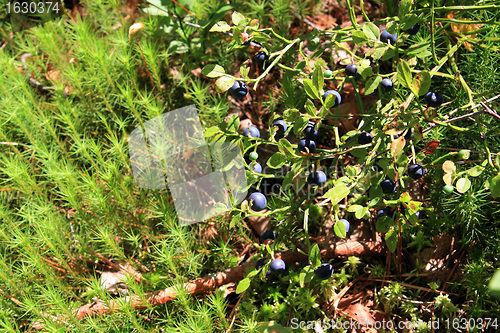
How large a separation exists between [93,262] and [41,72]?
46.9 inches

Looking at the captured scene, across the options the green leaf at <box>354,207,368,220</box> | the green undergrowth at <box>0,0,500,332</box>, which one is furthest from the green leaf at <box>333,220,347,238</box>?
the green undergrowth at <box>0,0,500,332</box>

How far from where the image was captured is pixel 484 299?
1.55 metres

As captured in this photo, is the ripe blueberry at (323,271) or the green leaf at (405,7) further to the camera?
the ripe blueberry at (323,271)

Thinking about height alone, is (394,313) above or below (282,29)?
below

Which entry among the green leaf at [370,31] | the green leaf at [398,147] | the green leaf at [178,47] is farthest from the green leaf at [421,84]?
the green leaf at [178,47]

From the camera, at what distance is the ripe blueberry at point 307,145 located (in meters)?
1.45

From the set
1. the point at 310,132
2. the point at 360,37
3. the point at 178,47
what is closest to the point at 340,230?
the point at 310,132

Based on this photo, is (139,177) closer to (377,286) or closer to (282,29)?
(282,29)

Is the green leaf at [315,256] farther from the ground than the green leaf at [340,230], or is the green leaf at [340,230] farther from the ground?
the green leaf at [340,230]

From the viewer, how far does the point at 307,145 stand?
1.48 m

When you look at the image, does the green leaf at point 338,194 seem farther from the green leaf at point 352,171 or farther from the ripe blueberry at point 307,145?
the ripe blueberry at point 307,145

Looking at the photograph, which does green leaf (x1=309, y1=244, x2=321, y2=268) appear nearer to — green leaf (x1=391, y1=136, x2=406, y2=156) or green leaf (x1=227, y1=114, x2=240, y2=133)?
green leaf (x1=391, y1=136, x2=406, y2=156)

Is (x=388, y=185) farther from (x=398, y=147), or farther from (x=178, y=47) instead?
(x=178, y=47)

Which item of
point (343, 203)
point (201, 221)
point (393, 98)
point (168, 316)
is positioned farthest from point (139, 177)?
point (393, 98)
